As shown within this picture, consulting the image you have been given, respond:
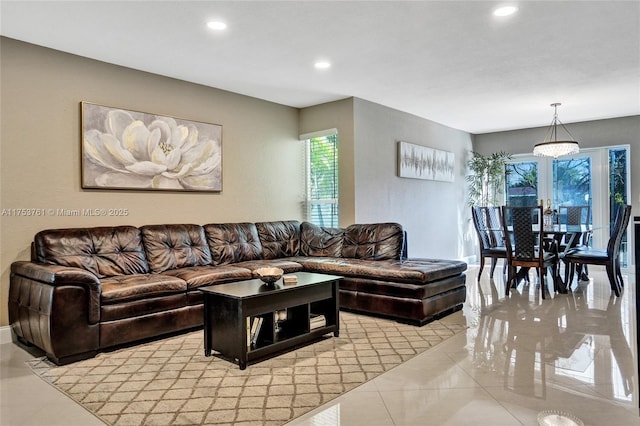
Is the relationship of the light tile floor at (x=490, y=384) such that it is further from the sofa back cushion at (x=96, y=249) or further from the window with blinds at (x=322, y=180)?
the window with blinds at (x=322, y=180)

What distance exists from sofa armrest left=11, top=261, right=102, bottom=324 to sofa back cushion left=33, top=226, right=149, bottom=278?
0.33 meters

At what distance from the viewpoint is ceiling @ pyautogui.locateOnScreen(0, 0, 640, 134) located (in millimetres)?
3160

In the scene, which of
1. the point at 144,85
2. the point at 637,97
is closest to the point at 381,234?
the point at 144,85

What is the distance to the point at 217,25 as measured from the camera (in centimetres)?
341

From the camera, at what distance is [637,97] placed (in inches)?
229

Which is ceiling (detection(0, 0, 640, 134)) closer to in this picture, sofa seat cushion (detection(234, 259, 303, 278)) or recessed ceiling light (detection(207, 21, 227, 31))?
recessed ceiling light (detection(207, 21, 227, 31))

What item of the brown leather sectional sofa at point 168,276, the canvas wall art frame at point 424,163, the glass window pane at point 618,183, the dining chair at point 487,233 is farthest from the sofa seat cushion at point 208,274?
the glass window pane at point 618,183

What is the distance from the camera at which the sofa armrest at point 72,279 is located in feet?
9.68

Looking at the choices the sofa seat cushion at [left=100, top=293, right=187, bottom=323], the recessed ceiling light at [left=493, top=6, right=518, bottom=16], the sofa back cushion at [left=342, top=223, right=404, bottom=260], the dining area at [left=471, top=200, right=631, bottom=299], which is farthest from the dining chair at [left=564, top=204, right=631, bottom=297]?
the sofa seat cushion at [left=100, top=293, right=187, bottom=323]

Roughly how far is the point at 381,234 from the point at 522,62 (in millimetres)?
→ 2322

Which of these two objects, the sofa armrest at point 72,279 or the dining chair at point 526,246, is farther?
the dining chair at point 526,246

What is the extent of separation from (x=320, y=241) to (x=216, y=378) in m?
2.92

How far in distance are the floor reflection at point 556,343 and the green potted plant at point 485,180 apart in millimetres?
3529

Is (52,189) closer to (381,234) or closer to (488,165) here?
(381,234)
